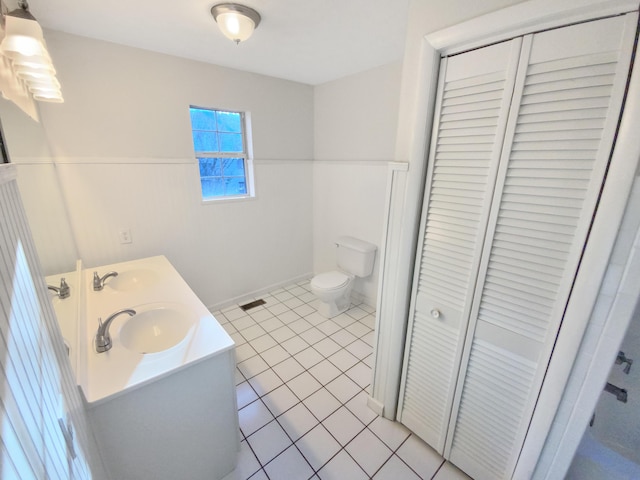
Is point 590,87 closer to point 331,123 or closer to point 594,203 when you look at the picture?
point 594,203

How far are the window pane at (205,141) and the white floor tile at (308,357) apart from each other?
1998 mm

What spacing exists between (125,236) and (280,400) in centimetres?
171

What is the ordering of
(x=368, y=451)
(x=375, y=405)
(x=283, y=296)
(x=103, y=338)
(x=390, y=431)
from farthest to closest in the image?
(x=283, y=296), (x=375, y=405), (x=390, y=431), (x=368, y=451), (x=103, y=338)

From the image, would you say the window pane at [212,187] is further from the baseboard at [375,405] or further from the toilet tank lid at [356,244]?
the baseboard at [375,405]

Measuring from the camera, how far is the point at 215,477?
52.9 inches

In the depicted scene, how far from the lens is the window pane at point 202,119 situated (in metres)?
2.41

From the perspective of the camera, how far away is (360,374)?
6.69ft

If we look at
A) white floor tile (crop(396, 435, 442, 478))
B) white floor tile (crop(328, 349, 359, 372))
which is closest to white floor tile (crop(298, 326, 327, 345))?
white floor tile (crop(328, 349, 359, 372))

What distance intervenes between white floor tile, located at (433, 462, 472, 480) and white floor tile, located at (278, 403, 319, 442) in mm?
695

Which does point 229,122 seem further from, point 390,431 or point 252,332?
point 390,431

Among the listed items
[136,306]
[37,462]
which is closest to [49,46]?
[136,306]

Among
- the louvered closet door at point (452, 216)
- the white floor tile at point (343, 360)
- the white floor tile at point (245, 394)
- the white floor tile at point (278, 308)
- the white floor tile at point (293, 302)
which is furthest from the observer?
the white floor tile at point (293, 302)

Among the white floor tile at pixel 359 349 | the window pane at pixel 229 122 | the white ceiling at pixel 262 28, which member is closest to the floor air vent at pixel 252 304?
the white floor tile at pixel 359 349

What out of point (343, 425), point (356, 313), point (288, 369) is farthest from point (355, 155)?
point (343, 425)
